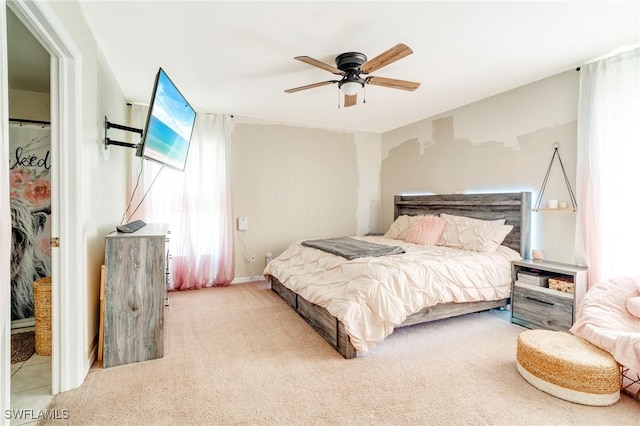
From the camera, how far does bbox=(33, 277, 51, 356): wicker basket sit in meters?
2.28

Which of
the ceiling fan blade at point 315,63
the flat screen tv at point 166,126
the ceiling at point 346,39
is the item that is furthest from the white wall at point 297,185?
the ceiling fan blade at point 315,63

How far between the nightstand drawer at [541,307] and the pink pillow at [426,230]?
1060 mm

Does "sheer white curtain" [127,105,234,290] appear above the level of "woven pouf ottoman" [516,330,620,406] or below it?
above

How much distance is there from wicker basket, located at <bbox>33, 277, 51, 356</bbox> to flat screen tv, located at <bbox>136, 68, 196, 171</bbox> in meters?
1.23

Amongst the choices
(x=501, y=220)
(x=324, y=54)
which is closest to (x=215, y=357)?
(x=324, y=54)

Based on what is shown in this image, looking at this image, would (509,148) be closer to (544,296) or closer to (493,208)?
(493,208)

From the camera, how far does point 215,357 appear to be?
7.61ft

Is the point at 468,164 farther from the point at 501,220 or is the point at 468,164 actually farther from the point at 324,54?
the point at 324,54

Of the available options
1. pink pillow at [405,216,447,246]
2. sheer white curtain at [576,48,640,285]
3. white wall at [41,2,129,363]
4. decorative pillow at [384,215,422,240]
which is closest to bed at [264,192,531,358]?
pink pillow at [405,216,447,246]

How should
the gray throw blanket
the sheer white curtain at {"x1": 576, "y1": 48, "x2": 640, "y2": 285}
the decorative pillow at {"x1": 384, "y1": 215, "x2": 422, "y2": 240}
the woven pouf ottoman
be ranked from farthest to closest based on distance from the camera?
the decorative pillow at {"x1": 384, "y1": 215, "x2": 422, "y2": 240} → the gray throw blanket → the sheer white curtain at {"x1": 576, "y1": 48, "x2": 640, "y2": 285} → the woven pouf ottoman

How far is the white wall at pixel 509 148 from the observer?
301cm

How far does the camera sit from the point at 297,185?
16.0 ft

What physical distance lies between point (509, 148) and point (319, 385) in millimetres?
3191

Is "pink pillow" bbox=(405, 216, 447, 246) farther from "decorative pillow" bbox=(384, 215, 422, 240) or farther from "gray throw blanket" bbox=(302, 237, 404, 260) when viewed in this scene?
"gray throw blanket" bbox=(302, 237, 404, 260)
